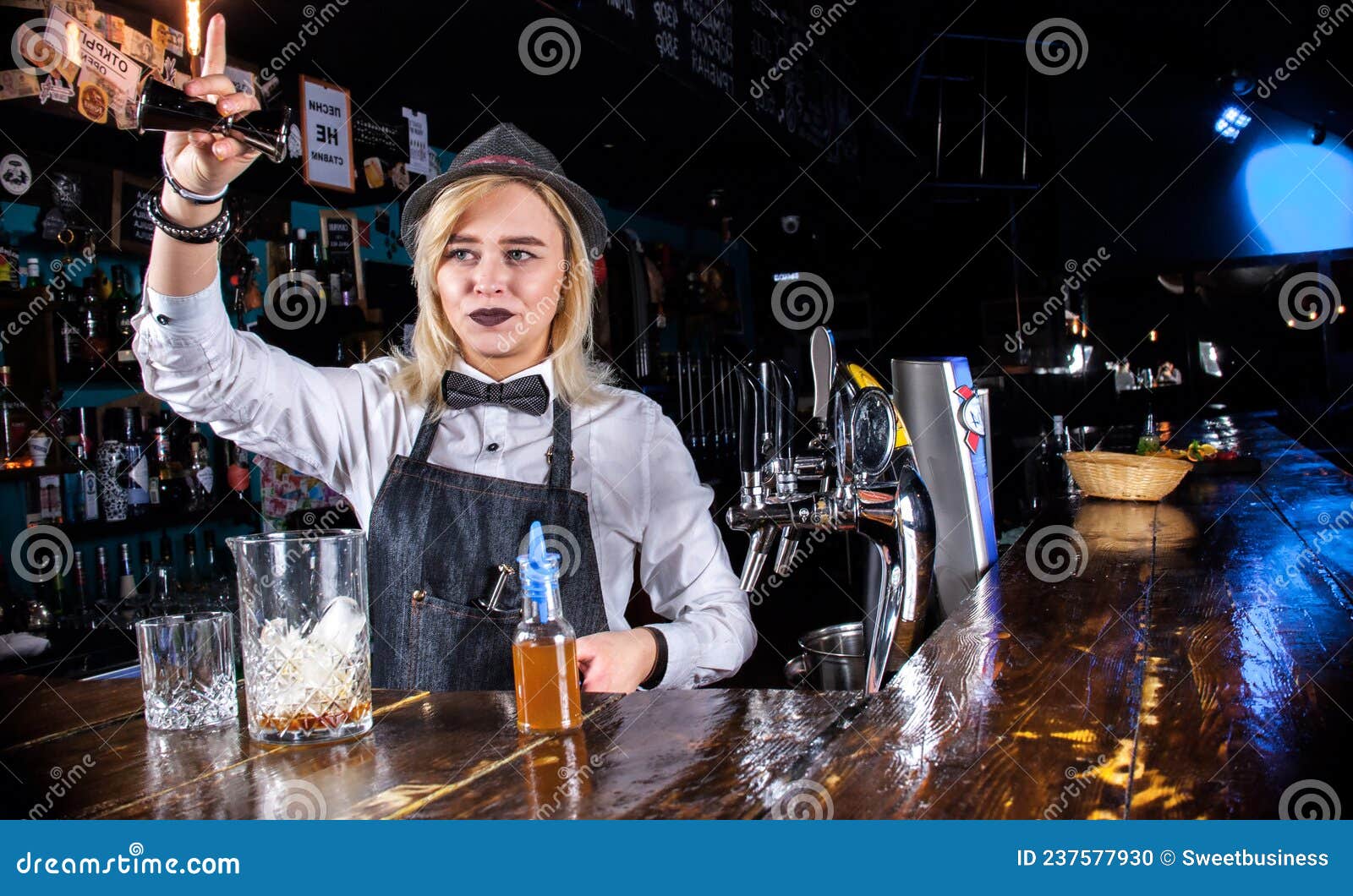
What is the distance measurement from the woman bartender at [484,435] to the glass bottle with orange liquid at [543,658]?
1.46 ft

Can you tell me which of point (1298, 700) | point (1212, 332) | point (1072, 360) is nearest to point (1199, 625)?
point (1298, 700)

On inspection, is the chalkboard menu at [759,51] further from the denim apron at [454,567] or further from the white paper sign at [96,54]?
the denim apron at [454,567]

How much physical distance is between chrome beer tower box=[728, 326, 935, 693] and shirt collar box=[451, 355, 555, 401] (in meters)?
0.56

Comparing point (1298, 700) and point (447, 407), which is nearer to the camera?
point (1298, 700)

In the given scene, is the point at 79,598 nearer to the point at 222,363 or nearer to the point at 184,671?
the point at 222,363

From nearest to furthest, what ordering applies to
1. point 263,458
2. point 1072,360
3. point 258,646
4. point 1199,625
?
point 258,646 < point 1199,625 < point 263,458 < point 1072,360

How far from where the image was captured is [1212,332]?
8539 millimetres

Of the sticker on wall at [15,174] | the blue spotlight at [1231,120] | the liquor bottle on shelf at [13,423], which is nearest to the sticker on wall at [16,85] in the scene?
the sticker on wall at [15,174]

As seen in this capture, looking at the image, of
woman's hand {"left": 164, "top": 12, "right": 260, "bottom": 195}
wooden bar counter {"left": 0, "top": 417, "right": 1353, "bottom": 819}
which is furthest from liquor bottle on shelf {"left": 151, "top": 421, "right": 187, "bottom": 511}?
woman's hand {"left": 164, "top": 12, "right": 260, "bottom": 195}

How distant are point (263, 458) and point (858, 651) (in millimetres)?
2252

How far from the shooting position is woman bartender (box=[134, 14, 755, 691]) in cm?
157

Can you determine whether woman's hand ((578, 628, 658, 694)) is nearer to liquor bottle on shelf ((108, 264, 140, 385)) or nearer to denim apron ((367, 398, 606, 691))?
denim apron ((367, 398, 606, 691))

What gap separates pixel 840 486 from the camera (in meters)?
1.31

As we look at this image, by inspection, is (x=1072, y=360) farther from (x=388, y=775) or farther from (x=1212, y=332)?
(x=388, y=775)
